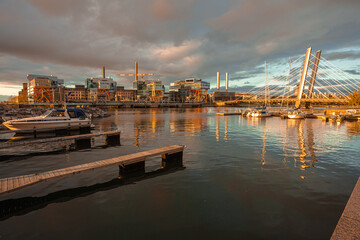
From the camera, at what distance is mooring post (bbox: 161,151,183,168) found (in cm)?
1313

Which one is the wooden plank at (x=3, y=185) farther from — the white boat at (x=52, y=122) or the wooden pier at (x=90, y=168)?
the white boat at (x=52, y=122)

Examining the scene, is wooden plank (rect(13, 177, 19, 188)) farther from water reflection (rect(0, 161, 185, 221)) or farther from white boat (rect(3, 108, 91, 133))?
white boat (rect(3, 108, 91, 133))

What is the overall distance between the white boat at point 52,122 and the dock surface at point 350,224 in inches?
1118

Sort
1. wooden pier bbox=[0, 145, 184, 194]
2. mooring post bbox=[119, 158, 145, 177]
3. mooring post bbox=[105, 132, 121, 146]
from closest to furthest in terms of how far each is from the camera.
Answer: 1. wooden pier bbox=[0, 145, 184, 194]
2. mooring post bbox=[119, 158, 145, 177]
3. mooring post bbox=[105, 132, 121, 146]

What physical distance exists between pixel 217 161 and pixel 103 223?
29.5 feet

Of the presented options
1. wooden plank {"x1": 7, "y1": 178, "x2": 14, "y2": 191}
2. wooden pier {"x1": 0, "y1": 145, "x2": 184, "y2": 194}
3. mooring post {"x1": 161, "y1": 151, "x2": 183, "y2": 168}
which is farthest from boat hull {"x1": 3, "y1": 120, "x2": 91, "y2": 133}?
mooring post {"x1": 161, "y1": 151, "x2": 183, "y2": 168}

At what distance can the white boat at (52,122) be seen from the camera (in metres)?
22.8

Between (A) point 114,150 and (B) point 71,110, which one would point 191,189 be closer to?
(A) point 114,150

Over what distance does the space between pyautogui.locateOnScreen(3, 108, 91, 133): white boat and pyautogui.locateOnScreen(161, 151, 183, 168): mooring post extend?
18902 millimetres

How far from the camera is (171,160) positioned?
44.4ft

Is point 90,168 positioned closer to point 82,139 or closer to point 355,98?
point 82,139

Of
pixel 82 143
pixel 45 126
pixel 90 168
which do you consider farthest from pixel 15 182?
pixel 45 126

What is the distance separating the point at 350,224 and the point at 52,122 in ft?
95.2

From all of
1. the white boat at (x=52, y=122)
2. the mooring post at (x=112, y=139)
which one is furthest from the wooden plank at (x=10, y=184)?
the white boat at (x=52, y=122)
